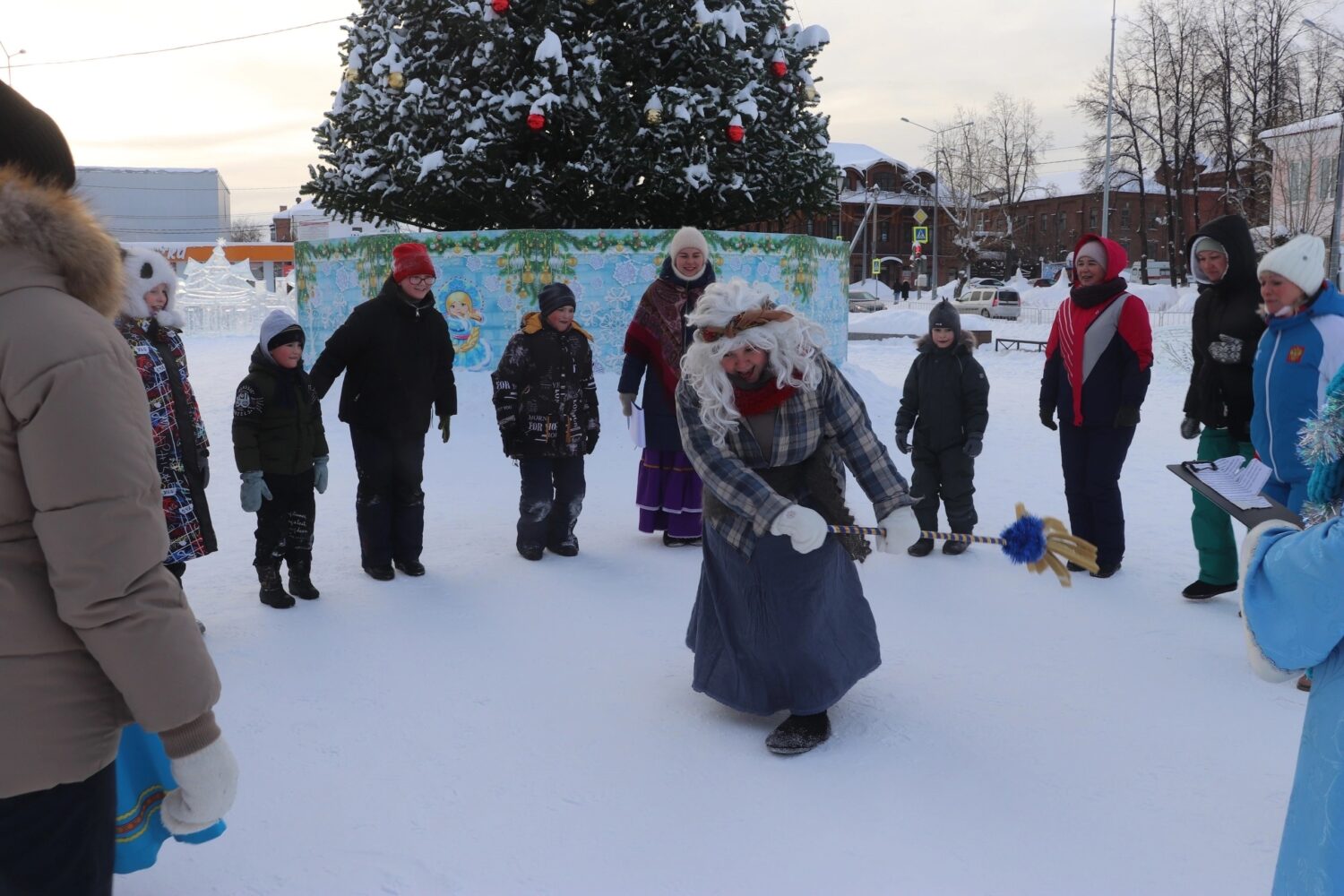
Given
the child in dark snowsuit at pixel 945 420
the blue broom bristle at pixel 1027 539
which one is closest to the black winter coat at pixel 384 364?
the child in dark snowsuit at pixel 945 420

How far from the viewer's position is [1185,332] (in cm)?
2219

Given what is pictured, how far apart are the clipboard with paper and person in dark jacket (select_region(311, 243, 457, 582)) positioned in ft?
13.2

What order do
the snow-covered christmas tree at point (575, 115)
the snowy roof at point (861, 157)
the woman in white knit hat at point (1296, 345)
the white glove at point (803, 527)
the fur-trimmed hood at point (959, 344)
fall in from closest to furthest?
1. the white glove at point (803, 527)
2. the woman in white knit hat at point (1296, 345)
3. the fur-trimmed hood at point (959, 344)
4. the snow-covered christmas tree at point (575, 115)
5. the snowy roof at point (861, 157)

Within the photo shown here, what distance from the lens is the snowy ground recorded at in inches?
118

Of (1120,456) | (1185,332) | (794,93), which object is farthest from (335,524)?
(1185,332)

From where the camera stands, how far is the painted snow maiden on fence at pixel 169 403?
4297mm

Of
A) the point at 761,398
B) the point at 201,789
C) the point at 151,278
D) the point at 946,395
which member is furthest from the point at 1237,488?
the point at 151,278

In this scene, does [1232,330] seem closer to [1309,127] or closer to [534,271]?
[534,271]

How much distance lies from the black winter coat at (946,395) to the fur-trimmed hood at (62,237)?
5092 millimetres

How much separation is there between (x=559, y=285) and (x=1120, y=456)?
3.38m

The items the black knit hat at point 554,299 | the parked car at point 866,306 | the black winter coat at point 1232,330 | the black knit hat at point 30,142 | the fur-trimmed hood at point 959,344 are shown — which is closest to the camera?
the black knit hat at point 30,142

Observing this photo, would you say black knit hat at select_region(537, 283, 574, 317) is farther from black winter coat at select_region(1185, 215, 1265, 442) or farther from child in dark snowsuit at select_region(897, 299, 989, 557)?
black winter coat at select_region(1185, 215, 1265, 442)

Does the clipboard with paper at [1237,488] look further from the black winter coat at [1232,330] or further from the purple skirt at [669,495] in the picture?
the purple skirt at [669,495]

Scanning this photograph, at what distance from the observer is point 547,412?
6.29m
